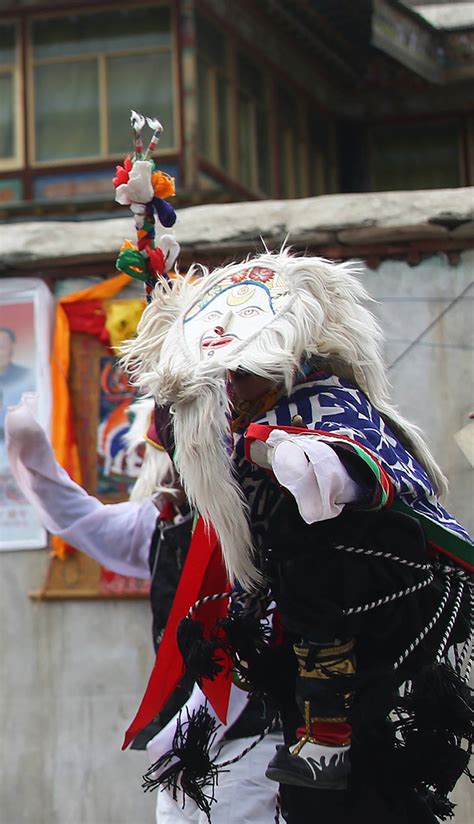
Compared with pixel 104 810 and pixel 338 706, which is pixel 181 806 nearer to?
pixel 338 706

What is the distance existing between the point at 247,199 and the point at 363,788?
7366mm

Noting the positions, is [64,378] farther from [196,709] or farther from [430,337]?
[196,709]

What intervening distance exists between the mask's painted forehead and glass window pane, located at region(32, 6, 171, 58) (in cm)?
650

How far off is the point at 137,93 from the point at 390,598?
23.3 feet

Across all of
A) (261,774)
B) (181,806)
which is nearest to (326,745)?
(261,774)

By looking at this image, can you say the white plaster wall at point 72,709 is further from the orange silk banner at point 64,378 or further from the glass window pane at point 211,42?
the glass window pane at point 211,42

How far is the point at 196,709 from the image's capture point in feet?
10.8

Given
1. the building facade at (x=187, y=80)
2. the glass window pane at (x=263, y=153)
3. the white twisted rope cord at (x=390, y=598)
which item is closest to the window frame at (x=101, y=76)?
the building facade at (x=187, y=80)

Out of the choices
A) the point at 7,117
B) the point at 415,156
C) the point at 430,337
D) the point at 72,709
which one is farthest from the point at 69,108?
the point at 72,709

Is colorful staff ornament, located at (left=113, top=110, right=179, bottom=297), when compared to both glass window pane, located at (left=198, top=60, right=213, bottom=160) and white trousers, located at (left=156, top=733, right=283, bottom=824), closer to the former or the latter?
white trousers, located at (left=156, top=733, right=283, bottom=824)

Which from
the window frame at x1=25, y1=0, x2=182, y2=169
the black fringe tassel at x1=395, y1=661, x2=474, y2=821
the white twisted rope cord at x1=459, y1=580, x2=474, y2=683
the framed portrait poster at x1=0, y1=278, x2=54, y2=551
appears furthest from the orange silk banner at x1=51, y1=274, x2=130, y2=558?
the window frame at x1=25, y1=0, x2=182, y2=169

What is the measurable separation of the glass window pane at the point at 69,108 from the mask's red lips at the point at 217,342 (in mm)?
6642

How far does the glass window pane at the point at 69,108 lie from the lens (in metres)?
9.33

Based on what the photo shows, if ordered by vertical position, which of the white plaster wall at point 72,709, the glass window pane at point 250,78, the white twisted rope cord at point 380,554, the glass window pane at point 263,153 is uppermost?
the glass window pane at point 250,78
